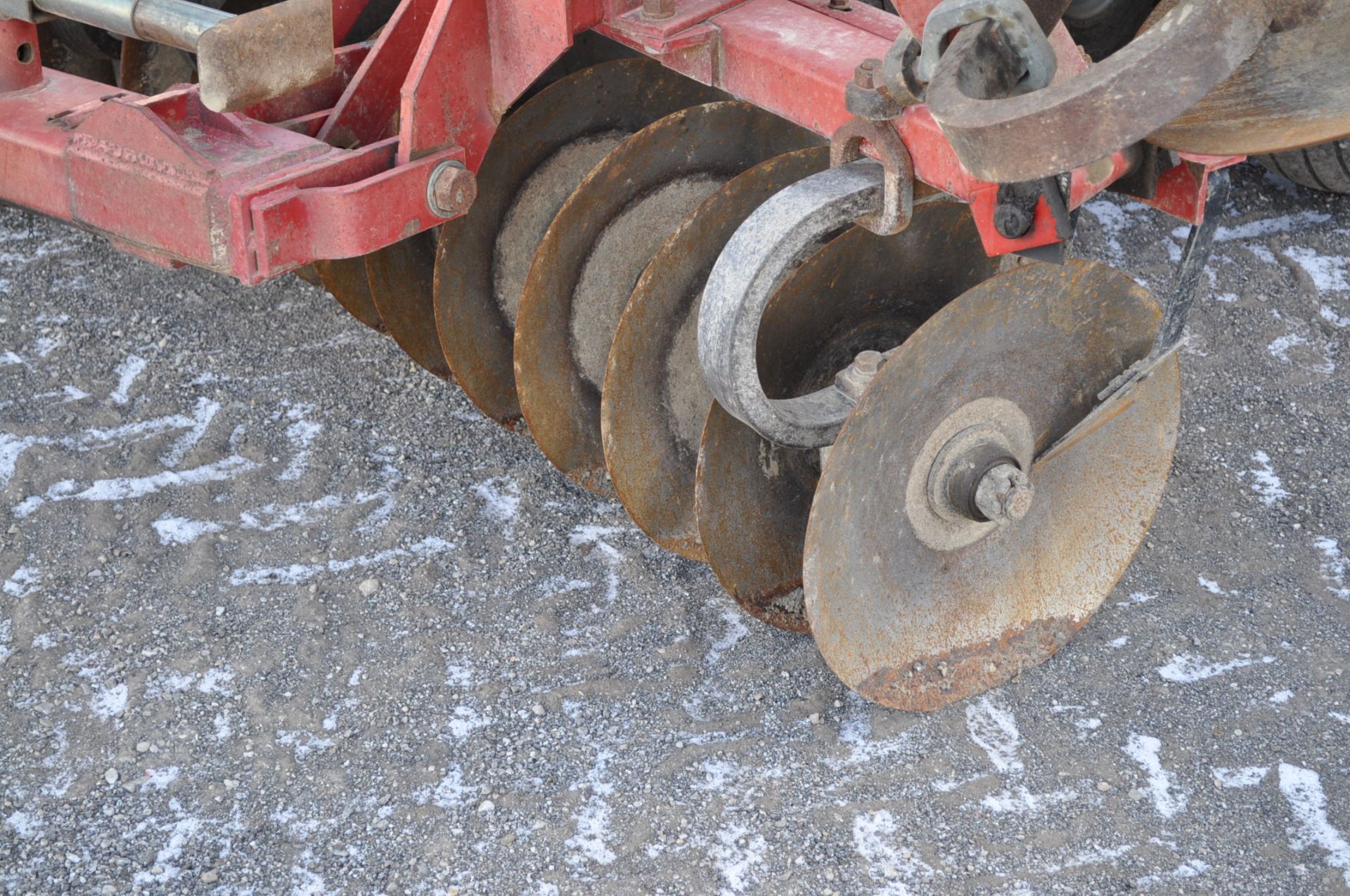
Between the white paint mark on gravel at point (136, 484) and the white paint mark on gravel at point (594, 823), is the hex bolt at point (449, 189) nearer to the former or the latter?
the white paint mark on gravel at point (136, 484)

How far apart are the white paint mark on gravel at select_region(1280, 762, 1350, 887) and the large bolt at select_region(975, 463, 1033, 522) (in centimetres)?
67

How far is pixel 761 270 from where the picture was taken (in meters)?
2.00

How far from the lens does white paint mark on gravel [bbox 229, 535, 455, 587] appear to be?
2678 mm

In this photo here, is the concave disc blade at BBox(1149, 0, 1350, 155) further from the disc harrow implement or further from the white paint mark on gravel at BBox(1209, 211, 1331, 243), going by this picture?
the white paint mark on gravel at BBox(1209, 211, 1331, 243)

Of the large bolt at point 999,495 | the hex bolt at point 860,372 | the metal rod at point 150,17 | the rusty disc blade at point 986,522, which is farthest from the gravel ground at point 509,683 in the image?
the metal rod at point 150,17

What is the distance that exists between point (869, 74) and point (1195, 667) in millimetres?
1322

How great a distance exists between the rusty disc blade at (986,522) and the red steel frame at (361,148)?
200 mm

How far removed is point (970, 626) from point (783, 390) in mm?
561

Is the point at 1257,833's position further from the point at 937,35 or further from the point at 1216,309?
the point at 1216,309

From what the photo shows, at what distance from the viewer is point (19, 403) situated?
3.10 meters

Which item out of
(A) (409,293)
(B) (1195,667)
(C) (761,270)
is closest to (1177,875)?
(B) (1195,667)

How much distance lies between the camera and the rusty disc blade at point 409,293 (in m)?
2.98

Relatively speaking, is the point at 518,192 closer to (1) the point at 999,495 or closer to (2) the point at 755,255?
(2) the point at 755,255

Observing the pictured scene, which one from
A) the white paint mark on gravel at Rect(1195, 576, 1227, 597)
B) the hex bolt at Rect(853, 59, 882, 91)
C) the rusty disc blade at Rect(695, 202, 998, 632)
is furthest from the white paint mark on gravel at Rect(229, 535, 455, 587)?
the white paint mark on gravel at Rect(1195, 576, 1227, 597)
